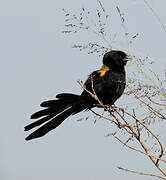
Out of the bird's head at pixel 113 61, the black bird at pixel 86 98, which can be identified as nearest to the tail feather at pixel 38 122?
the black bird at pixel 86 98

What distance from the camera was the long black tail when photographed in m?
2.36

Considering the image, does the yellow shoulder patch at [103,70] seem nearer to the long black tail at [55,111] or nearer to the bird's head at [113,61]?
the bird's head at [113,61]

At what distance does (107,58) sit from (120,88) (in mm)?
360

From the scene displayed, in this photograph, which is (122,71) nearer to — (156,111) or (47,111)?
(47,111)

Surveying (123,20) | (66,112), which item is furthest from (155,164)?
(66,112)

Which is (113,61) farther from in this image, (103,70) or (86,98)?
(86,98)

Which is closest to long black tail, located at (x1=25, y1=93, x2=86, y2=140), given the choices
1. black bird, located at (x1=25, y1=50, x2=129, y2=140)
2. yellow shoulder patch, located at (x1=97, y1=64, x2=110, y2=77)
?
black bird, located at (x1=25, y1=50, x2=129, y2=140)

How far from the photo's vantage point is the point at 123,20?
1.64 meters

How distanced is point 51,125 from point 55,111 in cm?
16

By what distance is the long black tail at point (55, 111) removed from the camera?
2362mm

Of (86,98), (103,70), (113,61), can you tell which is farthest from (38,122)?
(113,61)

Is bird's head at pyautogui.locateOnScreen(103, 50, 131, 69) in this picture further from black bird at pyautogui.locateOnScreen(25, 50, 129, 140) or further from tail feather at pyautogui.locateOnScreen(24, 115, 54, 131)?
tail feather at pyautogui.locateOnScreen(24, 115, 54, 131)

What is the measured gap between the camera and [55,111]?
2.56 meters

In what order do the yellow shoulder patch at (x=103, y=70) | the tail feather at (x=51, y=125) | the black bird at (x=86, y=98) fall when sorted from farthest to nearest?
the yellow shoulder patch at (x=103, y=70)
the black bird at (x=86, y=98)
the tail feather at (x=51, y=125)
